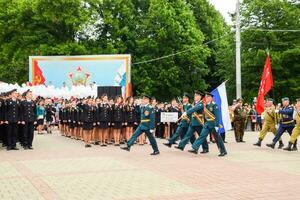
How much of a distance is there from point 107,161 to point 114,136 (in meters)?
5.28

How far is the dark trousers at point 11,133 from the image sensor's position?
1648 cm

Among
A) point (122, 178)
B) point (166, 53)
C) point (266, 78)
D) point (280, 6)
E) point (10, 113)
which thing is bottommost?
point (122, 178)

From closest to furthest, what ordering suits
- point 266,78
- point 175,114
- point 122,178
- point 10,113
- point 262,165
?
point 122,178 → point 262,165 → point 10,113 → point 175,114 → point 266,78

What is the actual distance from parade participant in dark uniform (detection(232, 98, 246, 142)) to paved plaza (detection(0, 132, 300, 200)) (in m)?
3.93

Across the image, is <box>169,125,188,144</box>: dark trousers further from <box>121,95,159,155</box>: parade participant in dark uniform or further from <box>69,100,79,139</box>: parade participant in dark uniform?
<box>69,100,79,139</box>: parade participant in dark uniform

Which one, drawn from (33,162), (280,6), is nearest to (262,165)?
(33,162)

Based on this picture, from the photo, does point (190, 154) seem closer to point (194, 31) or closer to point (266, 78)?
point (266, 78)

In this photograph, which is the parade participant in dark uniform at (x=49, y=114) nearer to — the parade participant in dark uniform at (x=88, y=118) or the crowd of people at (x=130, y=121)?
the crowd of people at (x=130, y=121)

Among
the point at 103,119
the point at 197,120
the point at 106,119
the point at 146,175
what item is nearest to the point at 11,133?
the point at 103,119

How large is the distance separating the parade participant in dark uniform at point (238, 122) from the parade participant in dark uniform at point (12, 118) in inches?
322

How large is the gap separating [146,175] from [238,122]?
9.86m

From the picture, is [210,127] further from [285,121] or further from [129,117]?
[129,117]

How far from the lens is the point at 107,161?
1318 cm

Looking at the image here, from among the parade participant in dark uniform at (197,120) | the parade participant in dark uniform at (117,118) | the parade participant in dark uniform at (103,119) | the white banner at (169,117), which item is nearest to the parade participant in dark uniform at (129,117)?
the parade participant in dark uniform at (117,118)
